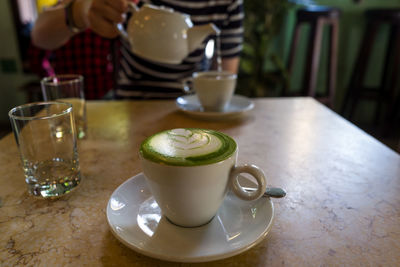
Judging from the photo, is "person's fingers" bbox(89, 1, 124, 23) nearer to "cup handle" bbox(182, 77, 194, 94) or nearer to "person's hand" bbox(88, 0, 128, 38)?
"person's hand" bbox(88, 0, 128, 38)

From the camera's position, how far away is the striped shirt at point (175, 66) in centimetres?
131

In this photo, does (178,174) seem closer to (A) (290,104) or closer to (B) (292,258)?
(B) (292,258)

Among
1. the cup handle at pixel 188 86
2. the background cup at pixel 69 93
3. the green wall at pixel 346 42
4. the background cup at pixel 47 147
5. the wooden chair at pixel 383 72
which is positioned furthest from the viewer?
the green wall at pixel 346 42

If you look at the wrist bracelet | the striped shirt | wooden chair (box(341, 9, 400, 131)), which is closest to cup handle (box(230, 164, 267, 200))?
the wrist bracelet

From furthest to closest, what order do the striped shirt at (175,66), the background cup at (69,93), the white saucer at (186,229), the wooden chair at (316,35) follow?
the wooden chair at (316,35), the striped shirt at (175,66), the background cup at (69,93), the white saucer at (186,229)

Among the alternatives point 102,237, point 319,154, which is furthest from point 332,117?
point 102,237

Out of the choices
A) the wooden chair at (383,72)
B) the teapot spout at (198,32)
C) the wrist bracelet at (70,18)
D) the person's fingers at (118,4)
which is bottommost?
the wooden chair at (383,72)

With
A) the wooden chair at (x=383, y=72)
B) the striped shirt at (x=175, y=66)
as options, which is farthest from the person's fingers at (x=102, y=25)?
the wooden chair at (x=383, y=72)

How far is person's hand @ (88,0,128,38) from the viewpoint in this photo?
0.85 metres

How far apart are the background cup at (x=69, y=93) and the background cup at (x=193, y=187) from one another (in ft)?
1.46

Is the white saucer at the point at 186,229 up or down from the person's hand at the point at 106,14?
down

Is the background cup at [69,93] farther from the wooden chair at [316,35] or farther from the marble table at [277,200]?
the wooden chair at [316,35]

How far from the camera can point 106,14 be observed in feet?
2.85

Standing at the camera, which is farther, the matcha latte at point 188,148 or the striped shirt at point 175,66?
the striped shirt at point 175,66
